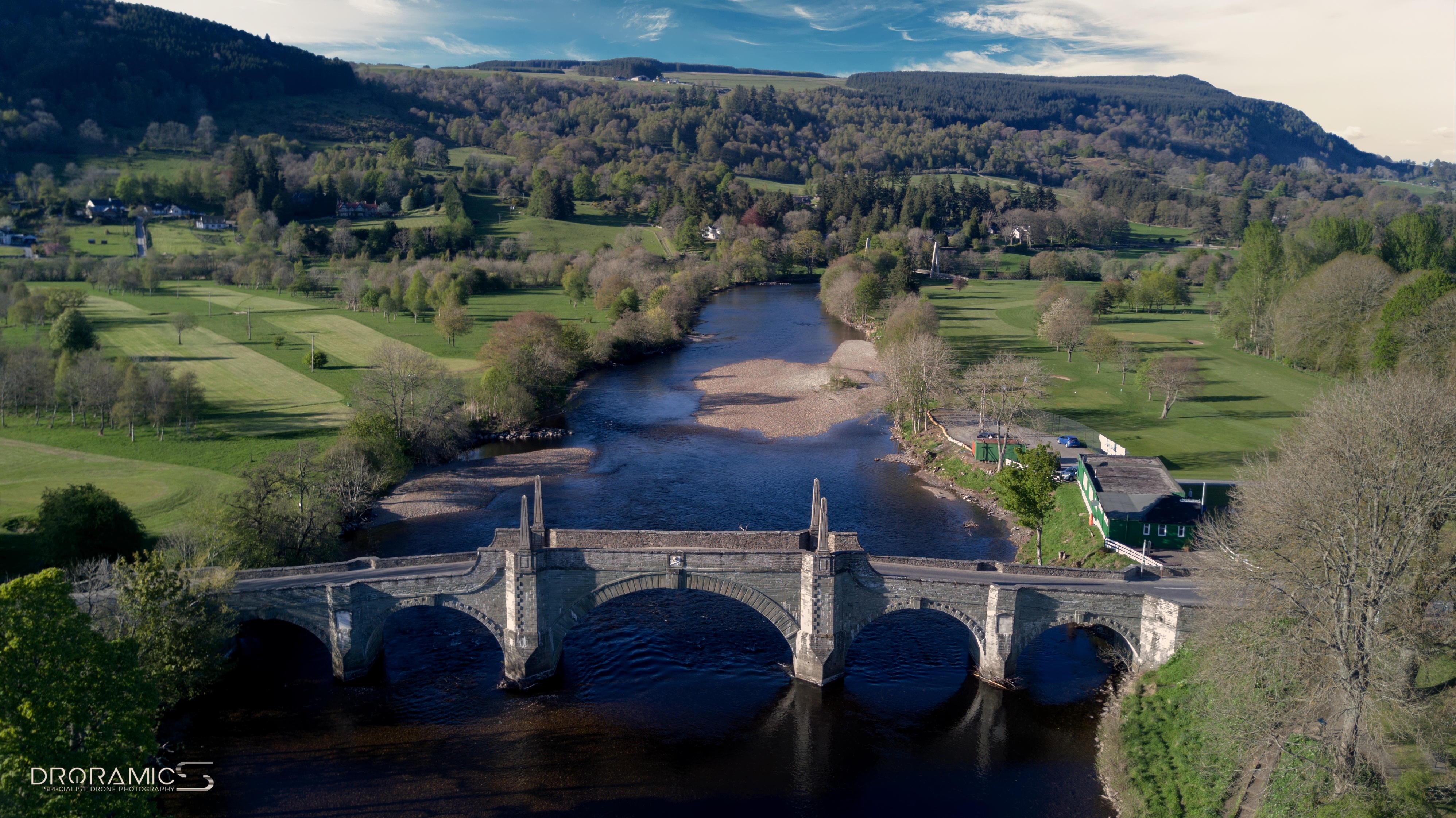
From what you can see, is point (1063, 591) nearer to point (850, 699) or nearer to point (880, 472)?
point (850, 699)

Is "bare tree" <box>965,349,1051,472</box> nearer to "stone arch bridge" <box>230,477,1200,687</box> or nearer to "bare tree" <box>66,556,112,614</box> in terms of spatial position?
"stone arch bridge" <box>230,477,1200,687</box>

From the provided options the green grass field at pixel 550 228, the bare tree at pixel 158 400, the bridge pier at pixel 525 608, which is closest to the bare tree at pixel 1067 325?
the bridge pier at pixel 525 608

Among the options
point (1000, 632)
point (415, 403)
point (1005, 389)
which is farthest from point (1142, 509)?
point (415, 403)

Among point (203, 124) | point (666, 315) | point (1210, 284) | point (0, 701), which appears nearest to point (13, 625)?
point (0, 701)

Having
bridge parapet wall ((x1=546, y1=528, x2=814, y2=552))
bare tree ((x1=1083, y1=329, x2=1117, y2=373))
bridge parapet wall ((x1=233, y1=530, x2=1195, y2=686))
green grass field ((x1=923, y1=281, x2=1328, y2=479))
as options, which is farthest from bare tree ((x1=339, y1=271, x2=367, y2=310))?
bridge parapet wall ((x1=546, y1=528, x2=814, y2=552))

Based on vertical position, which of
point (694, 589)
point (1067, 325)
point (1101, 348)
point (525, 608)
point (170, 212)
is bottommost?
point (525, 608)

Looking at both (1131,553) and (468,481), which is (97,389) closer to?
(468,481)

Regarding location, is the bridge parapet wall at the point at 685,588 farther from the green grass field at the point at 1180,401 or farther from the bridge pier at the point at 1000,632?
the green grass field at the point at 1180,401
